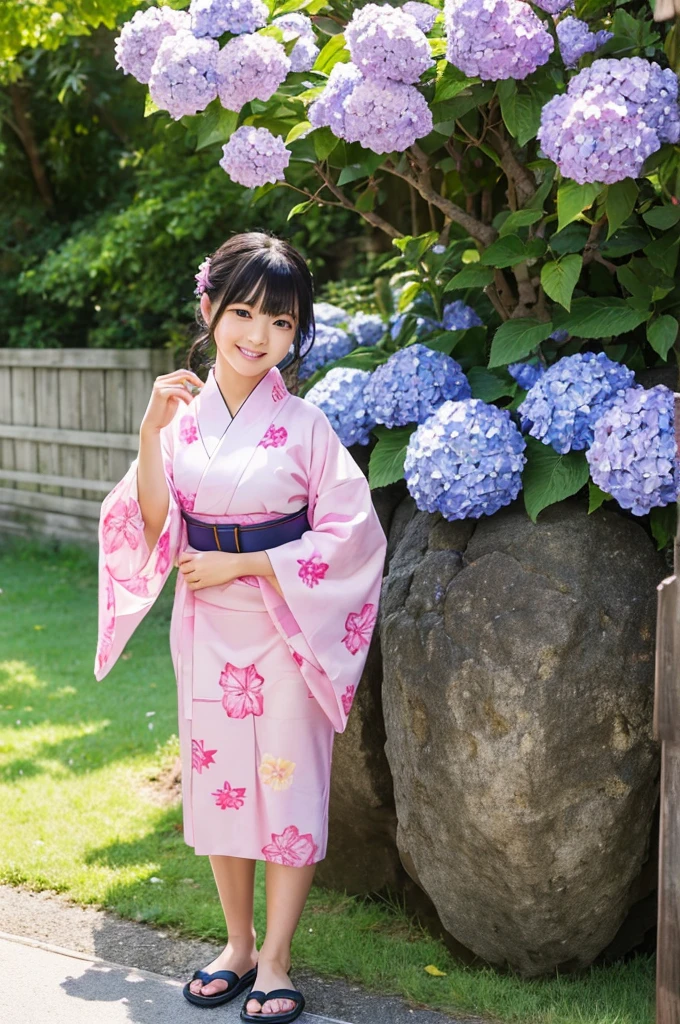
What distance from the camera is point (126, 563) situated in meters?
2.99

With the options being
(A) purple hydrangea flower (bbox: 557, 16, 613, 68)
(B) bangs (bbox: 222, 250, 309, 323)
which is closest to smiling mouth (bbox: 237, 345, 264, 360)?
(B) bangs (bbox: 222, 250, 309, 323)

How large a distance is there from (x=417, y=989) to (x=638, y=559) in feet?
3.92

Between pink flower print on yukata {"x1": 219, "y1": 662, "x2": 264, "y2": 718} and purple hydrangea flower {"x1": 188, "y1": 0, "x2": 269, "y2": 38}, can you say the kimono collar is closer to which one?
pink flower print on yukata {"x1": 219, "y1": 662, "x2": 264, "y2": 718}

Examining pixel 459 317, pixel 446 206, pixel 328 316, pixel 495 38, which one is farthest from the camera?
pixel 328 316

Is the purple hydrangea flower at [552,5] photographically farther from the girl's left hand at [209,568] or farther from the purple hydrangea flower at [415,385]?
the girl's left hand at [209,568]

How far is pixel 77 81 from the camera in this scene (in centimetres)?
848

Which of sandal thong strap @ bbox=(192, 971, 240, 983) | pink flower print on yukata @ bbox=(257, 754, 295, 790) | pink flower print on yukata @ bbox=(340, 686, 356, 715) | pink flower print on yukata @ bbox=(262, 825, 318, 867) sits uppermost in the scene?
pink flower print on yukata @ bbox=(340, 686, 356, 715)

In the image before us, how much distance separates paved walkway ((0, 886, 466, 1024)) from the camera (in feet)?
9.21

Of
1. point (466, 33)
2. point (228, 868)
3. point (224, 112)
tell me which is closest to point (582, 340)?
point (466, 33)

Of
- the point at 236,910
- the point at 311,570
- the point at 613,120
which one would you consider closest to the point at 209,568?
the point at 311,570

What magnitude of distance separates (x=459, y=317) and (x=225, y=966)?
74.3 inches

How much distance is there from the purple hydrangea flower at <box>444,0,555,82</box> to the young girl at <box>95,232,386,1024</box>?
60 cm

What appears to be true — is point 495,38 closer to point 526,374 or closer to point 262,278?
point 262,278

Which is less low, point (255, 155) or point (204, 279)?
point (255, 155)
